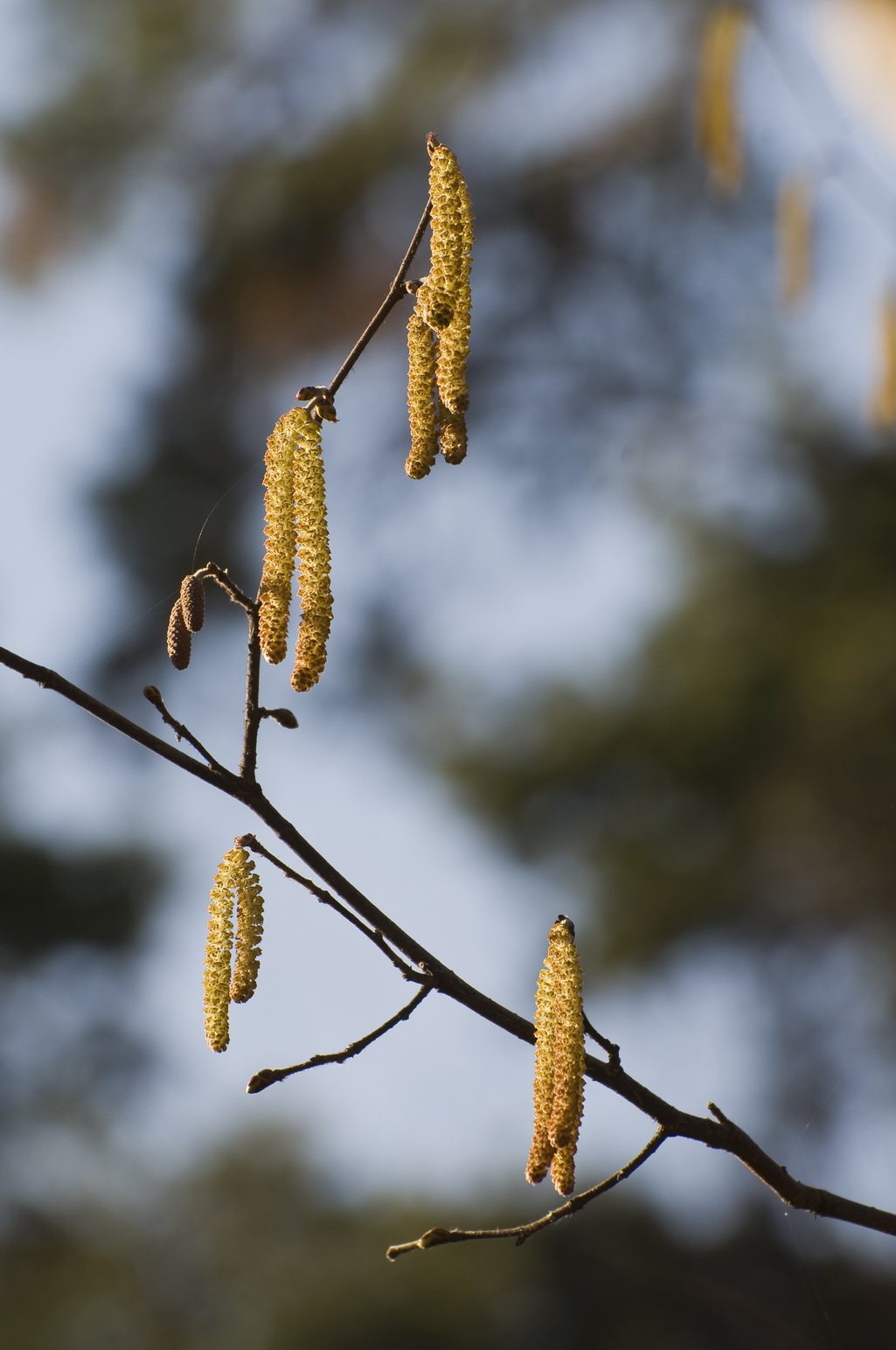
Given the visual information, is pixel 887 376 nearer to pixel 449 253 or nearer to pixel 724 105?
pixel 724 105

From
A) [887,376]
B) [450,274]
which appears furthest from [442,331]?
[887,376]

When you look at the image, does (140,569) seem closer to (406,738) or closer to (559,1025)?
(406,738)

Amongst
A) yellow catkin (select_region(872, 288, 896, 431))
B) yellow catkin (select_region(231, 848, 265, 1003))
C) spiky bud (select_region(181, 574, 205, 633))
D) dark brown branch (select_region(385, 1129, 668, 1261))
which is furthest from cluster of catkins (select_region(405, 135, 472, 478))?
yellow catkin (select_region(872, 288, 896, 431))

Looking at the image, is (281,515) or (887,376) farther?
(887,376)

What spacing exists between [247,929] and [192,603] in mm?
211

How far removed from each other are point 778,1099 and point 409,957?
14.1ft

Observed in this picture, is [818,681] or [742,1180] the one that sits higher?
[818,681]

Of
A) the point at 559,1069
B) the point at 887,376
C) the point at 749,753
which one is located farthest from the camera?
the point at 749,753

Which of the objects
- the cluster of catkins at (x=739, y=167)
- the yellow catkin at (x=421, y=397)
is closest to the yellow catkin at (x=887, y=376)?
the cluster of catkins at (x=739, y=167)

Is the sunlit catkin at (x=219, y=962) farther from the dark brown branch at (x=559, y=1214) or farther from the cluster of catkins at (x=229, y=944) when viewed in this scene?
the dark brown branch at (x=559, y=1214)

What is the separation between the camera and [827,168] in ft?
8.16

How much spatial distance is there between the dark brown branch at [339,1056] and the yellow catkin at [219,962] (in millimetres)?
33

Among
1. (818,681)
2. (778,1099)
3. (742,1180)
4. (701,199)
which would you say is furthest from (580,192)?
(742,1180)

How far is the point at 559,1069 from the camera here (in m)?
0.76
